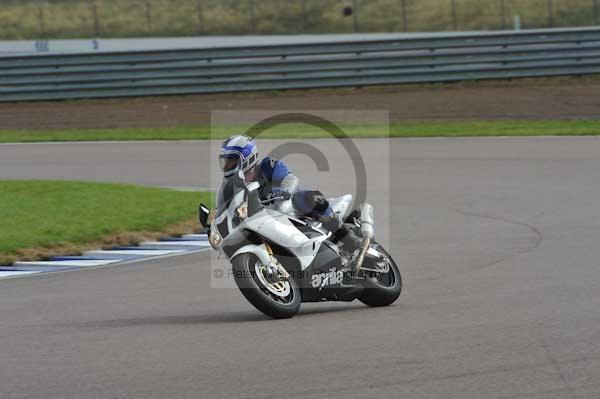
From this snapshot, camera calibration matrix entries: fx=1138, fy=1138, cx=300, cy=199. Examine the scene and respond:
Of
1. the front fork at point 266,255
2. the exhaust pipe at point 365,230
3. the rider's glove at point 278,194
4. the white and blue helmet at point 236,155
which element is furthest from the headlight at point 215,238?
the exhaust pipe at point 365,230

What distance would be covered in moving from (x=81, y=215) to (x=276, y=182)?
6723 millimetres

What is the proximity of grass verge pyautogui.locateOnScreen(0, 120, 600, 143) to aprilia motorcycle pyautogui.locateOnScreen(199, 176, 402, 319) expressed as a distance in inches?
595

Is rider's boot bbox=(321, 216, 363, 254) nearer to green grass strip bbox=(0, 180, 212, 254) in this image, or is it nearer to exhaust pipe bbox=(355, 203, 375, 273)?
exhaust pipe bbox=(355, 203, 375, 273)

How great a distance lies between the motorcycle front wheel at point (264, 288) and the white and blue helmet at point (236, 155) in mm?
668

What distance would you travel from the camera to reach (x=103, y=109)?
30.0 m

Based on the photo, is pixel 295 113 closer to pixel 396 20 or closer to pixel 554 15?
pixel 396 20

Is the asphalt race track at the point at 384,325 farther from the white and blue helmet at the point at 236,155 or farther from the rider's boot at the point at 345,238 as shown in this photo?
the white and blue helmet at the point at 236,155

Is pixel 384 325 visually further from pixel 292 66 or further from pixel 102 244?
pixel 292 66

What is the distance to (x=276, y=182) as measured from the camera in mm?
8852

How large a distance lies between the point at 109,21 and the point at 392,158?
77.5ft

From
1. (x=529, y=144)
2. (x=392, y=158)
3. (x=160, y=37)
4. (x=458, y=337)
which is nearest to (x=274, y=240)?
(x=458, y=337)

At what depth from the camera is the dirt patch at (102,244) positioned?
Answer: 12.8 metres

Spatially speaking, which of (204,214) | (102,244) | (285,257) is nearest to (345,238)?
(285,257)

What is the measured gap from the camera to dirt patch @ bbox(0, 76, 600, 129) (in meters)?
27.4
